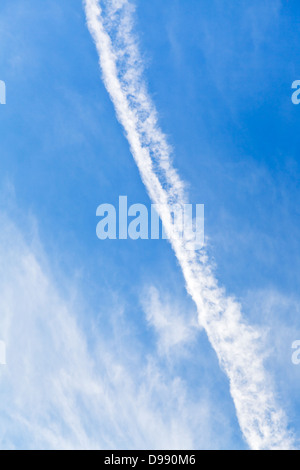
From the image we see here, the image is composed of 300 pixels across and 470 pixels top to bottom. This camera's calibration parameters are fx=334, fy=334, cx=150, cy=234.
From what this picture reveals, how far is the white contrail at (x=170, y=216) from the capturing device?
43.2 feet

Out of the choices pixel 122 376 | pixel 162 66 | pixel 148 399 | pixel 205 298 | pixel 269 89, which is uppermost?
pixel 162 66

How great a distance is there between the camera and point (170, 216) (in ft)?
45.3

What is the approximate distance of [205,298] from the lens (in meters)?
13.4

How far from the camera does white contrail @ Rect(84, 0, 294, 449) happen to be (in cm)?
1316

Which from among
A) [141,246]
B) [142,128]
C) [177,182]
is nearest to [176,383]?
[141,246]

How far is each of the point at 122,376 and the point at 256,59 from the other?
1383cm

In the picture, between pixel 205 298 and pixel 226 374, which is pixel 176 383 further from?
pixel 205 298

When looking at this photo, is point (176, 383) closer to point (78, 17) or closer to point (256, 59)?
point (256, 59)

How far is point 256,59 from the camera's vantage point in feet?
44.5

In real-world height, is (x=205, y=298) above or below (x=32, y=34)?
below

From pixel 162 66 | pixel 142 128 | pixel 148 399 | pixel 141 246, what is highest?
pixel 162 66
